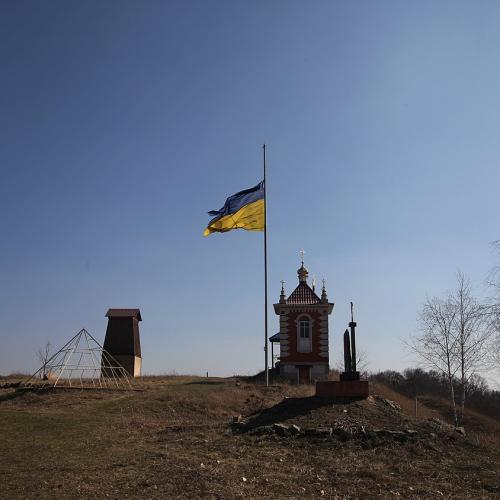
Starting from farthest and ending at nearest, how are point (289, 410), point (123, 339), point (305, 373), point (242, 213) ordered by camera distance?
point (123, 339)
point (305, 373)
point (242, 213)
point (289, 410)

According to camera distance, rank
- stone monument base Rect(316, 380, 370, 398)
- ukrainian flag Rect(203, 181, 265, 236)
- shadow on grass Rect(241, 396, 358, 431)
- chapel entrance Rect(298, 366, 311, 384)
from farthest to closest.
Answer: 1. chapel entrance Rect(298, 366, 311, 384)
2. ukrainian flag Rect(203, 181, 265, 236)
3. stone monument base Rect(316, 380, 370, 398)
4. shadow on grass Rect(241, 396, 358, 431)

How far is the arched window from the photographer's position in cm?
3381

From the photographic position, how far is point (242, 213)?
91.1ft

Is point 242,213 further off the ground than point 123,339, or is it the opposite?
point 242,213

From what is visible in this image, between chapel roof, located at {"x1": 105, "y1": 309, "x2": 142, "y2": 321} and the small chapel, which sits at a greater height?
chapel roof, located at {"x1": 105, "y1": 309, "x2": 142, "y2": 321}

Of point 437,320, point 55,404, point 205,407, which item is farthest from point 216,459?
point 437,320

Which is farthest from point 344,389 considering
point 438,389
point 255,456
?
point 438,389

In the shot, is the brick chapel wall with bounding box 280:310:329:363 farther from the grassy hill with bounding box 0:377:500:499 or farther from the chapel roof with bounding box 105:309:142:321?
the grassy hill with bounding box 0:377:500:499

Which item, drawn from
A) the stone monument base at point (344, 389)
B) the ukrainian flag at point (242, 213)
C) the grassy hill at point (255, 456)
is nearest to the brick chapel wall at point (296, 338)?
the ukrainian flag at point (242, 213)

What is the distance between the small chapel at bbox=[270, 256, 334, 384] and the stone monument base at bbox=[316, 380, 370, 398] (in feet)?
52.9

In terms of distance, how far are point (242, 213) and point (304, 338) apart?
10.5 meters

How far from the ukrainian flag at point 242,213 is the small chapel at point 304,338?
8.39 metres

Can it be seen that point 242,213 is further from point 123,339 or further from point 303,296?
point 123,339

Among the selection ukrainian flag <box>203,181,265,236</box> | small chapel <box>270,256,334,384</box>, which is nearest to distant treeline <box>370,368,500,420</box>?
small chapel <box>270,256,334,384</box>
